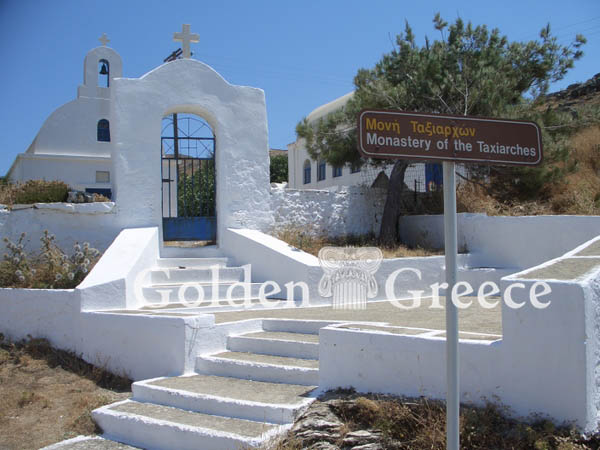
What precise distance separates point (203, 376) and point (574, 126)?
1076 centimetres

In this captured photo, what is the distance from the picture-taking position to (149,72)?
440 inches

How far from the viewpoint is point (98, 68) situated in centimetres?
2006

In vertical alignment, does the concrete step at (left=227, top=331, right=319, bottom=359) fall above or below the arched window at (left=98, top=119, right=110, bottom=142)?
below

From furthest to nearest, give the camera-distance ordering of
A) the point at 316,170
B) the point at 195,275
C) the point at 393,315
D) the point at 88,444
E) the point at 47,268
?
the point at 316,170
the point at 195,275
the point at 47,268
the point at 393,315
the point at 88,444

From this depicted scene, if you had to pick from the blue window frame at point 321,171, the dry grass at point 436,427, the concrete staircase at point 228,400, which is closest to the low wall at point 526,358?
the dry grass at point 436,427

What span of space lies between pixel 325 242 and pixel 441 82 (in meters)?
4.66

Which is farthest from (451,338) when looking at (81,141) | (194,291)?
(81,141)

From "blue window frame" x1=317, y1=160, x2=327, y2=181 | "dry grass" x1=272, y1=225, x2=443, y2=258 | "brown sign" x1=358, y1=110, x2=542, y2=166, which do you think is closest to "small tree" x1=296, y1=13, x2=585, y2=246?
"dry grass" x1=272, y1=225, x2=443, y2=258

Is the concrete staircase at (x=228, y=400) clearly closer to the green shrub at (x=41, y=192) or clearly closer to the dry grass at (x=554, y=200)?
the green shrub at (x=41, y=192)

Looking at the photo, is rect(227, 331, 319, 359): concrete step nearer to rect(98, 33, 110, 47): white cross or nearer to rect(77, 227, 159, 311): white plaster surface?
rect(77, 227, 159, 311): white plaster surface

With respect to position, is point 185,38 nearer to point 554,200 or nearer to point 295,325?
point 295,325

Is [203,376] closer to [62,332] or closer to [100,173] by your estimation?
[62,332]

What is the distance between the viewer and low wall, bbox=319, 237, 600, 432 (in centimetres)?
401

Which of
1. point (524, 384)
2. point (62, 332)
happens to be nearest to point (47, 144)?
point (62, 332)
